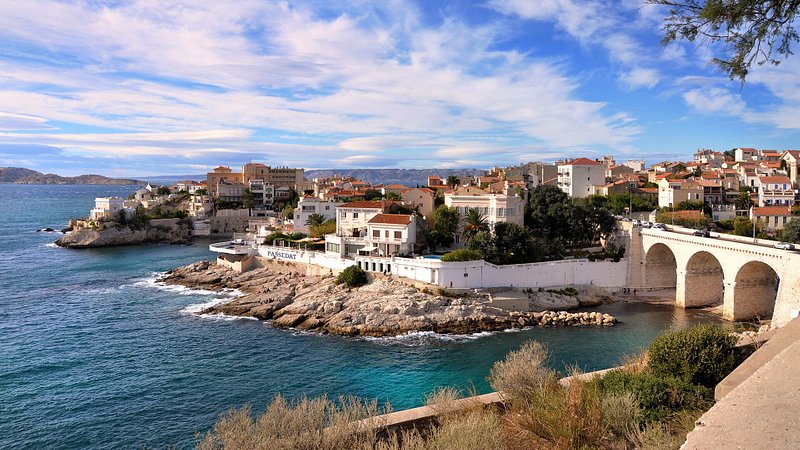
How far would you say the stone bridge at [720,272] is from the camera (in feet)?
88.1

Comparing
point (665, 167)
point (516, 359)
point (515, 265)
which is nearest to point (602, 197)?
point (515, 265)

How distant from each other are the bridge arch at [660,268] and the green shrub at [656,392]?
97.5 ft

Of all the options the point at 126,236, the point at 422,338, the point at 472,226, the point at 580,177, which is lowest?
the point at 422,338

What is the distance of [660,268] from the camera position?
128 feet

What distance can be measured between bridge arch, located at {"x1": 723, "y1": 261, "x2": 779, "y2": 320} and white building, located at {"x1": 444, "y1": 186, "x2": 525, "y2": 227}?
15.0 metres

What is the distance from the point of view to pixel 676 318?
3228cm

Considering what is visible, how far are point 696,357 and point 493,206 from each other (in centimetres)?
2882

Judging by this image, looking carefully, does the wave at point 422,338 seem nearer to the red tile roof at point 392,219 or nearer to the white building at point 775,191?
the red tile roof at point 392,219

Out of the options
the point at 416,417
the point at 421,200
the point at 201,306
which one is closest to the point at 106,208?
the point at 201,306

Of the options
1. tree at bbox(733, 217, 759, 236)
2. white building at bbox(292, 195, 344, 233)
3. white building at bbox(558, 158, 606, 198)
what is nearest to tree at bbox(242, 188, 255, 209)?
white building at bbox(292, 195, 344, 233)

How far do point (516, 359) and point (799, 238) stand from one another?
117ft

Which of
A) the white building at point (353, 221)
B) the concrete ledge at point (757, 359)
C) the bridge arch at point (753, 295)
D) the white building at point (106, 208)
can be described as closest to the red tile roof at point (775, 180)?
the bridge arch at point (753, 295)

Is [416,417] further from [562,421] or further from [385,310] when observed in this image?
[385,310]

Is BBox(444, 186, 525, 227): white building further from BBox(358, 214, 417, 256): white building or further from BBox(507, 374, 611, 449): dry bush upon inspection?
BBox(507, 374, 611, 449): dry bush
